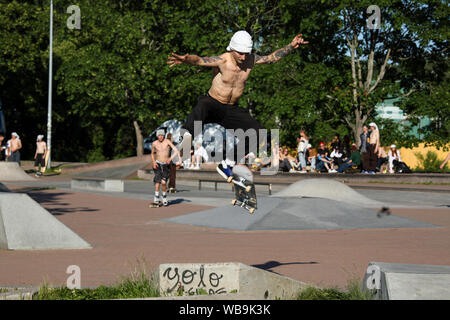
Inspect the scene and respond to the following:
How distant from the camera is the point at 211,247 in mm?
13086

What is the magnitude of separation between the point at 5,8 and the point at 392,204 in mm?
33787

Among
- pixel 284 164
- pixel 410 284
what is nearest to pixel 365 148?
pixel 284 164

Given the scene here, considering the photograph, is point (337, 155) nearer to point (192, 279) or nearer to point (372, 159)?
point (372, 159)

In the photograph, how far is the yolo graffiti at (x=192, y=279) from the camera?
7332 mm

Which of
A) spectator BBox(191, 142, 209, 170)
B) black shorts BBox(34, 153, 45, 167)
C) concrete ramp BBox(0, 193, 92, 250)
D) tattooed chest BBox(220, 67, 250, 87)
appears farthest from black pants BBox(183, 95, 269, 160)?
black shorts BBox(34, 153, 45, 167)

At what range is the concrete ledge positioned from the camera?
2784 cm

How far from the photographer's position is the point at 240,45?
26.0 feet

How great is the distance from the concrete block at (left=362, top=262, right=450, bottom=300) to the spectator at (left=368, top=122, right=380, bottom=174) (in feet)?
71.2

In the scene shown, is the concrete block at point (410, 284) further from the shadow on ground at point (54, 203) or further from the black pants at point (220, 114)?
the shadow on ground at point (54, 203)

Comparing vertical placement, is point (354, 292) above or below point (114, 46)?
below

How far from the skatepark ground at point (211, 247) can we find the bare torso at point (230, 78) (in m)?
2.84
